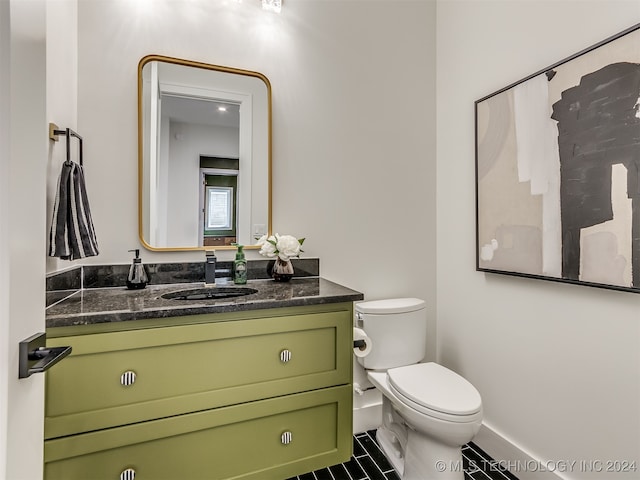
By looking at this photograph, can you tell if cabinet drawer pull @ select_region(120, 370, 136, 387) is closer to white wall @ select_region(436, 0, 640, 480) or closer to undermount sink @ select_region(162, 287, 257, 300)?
undermount sink @ select_region(162, 287, 257, 300)

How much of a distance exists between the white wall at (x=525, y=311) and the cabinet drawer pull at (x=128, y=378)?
170 cm

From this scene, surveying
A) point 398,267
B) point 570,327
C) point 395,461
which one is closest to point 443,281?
point 398,267

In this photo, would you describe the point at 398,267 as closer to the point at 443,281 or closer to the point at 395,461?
the point at 443,281

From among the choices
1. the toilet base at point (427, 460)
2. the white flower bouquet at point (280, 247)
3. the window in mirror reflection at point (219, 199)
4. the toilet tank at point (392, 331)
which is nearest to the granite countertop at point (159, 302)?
the white flower bouquet at point (280, 247)

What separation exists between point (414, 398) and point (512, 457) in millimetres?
710

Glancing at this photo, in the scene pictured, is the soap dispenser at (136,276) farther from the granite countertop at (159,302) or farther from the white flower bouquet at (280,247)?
the white flower bouquet at (280,247)

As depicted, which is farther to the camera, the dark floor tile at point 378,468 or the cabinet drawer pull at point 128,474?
the dark floor tile at point 378,468

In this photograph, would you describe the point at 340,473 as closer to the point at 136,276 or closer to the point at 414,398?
the point at 414,398

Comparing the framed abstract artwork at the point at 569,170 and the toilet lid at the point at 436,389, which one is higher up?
the framed abstract artwork at the point at 569,170

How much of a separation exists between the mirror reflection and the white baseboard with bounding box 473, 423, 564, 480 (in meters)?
1.65

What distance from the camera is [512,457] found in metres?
1.70

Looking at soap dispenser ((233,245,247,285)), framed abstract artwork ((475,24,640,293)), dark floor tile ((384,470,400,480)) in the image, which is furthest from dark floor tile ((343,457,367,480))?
framed abstract artwork ((475,24,640,293))

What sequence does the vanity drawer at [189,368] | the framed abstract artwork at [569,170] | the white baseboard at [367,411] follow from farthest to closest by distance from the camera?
1. the white baseboard at [367,411]
2. the framed abstract artwork at [569,170]
3. the vanity drawer at [189,368]

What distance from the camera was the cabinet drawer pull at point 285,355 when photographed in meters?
1.34
